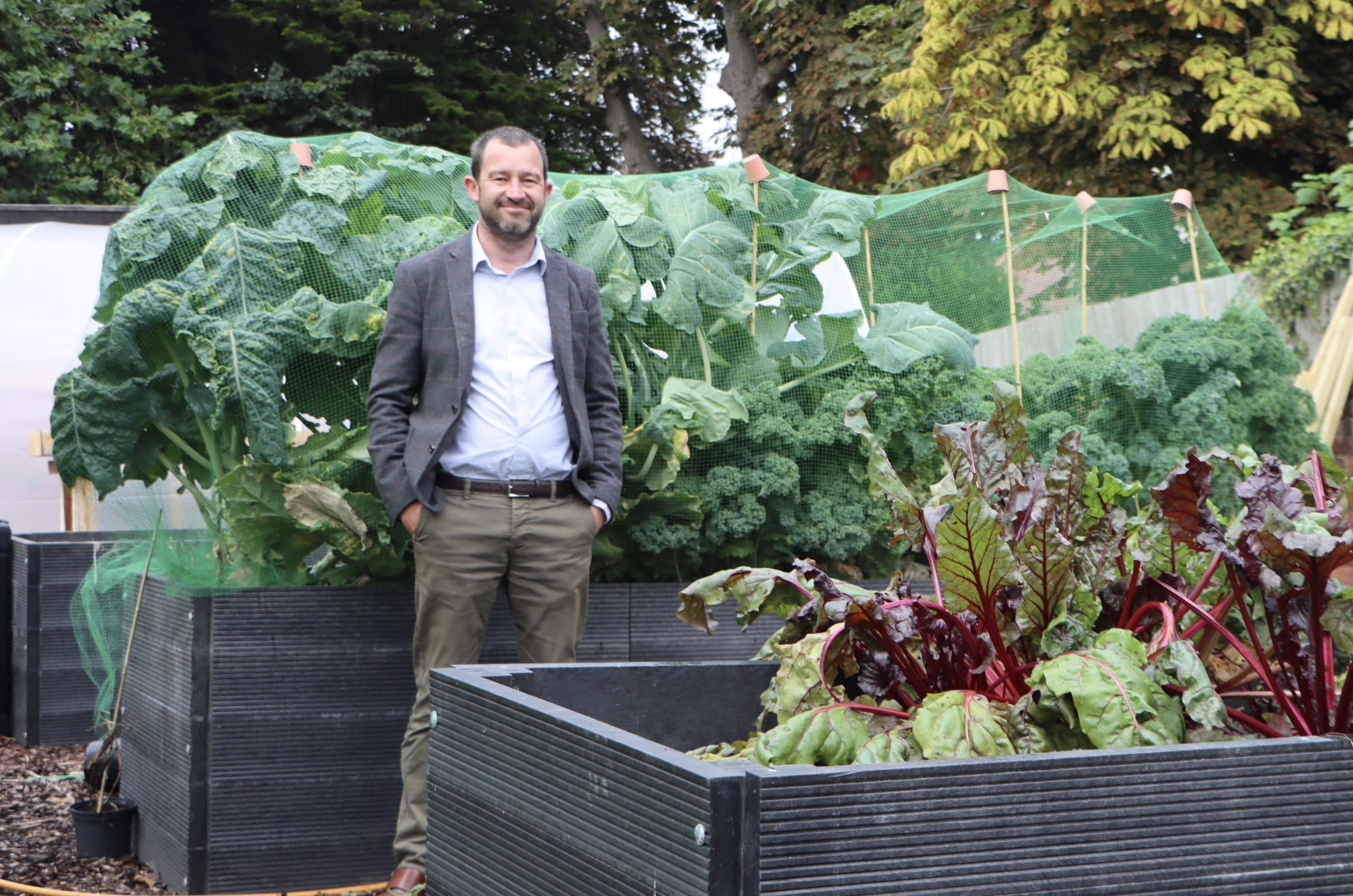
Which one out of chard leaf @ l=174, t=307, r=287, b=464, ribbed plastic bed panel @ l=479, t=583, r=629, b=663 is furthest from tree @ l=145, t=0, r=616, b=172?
chard leaf @ l=174, t=307, r=287, b=464

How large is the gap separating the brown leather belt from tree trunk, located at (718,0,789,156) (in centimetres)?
1413

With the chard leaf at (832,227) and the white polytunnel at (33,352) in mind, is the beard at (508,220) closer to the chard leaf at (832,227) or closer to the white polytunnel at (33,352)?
the chard leaf at (832,227)

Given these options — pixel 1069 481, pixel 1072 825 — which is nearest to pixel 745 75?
pixel 1069 481

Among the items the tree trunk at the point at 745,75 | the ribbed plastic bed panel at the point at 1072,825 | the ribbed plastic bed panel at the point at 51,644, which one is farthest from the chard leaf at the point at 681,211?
the tree trunk at the point at 745,75

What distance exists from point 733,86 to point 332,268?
14207mm

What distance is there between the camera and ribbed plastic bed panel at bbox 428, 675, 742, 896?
1.47 meters

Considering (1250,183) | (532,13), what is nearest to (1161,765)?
(1250,183)

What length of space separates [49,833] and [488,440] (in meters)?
2.43

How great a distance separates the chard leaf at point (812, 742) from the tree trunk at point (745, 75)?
15575 millimetres

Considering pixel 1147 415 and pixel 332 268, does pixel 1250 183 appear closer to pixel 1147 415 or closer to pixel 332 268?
pixel 1147 415

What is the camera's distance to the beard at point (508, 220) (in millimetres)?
3332

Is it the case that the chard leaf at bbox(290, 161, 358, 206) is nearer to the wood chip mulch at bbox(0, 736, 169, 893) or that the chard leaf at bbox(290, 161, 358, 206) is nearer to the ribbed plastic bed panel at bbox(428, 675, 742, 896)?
the wood chip mulch at bbox(0, 736, 169, 893)

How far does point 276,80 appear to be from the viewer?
63.6 ft

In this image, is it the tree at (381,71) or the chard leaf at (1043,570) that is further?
the tree at (381,71)
